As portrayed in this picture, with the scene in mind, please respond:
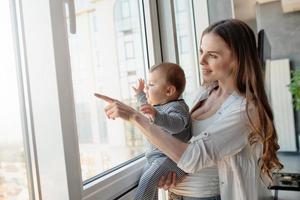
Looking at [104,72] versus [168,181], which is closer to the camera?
[168,181]

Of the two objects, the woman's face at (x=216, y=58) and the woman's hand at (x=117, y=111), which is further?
the woman's face at (x=216, y=58)

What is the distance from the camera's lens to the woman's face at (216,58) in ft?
3.50

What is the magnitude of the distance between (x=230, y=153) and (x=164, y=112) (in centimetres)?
28

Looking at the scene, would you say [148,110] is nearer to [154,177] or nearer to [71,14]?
[154,177]

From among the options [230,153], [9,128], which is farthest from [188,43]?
[9,128]

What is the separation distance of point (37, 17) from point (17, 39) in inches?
4.0

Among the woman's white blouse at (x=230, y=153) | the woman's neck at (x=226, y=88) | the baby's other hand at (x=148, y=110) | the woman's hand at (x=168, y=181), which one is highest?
the woman's neck at (x=226, y=88)

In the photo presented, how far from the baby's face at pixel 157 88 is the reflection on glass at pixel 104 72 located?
228mm

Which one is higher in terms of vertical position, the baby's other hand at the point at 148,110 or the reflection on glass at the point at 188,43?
the reflection on glass at the point at 188,43

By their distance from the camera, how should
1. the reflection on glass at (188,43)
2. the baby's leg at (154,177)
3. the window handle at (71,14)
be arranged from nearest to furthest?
1. the window handle at (71,14)
2. the baby's leg at (154,177)
3. the reflection on glass at (188,43)

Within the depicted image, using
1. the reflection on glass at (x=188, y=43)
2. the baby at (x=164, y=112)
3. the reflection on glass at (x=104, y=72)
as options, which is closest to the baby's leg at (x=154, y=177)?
the baby at (x=164, y=112)

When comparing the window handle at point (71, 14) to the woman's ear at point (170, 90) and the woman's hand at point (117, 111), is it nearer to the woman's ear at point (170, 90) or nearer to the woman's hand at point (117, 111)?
the woman's hand at point (117, 111)

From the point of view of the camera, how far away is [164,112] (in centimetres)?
115

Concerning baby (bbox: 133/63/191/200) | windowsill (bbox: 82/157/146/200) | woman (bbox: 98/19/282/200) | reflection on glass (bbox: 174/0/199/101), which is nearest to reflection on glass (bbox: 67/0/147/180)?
windowsill (bbox: 82/157/146/200)
